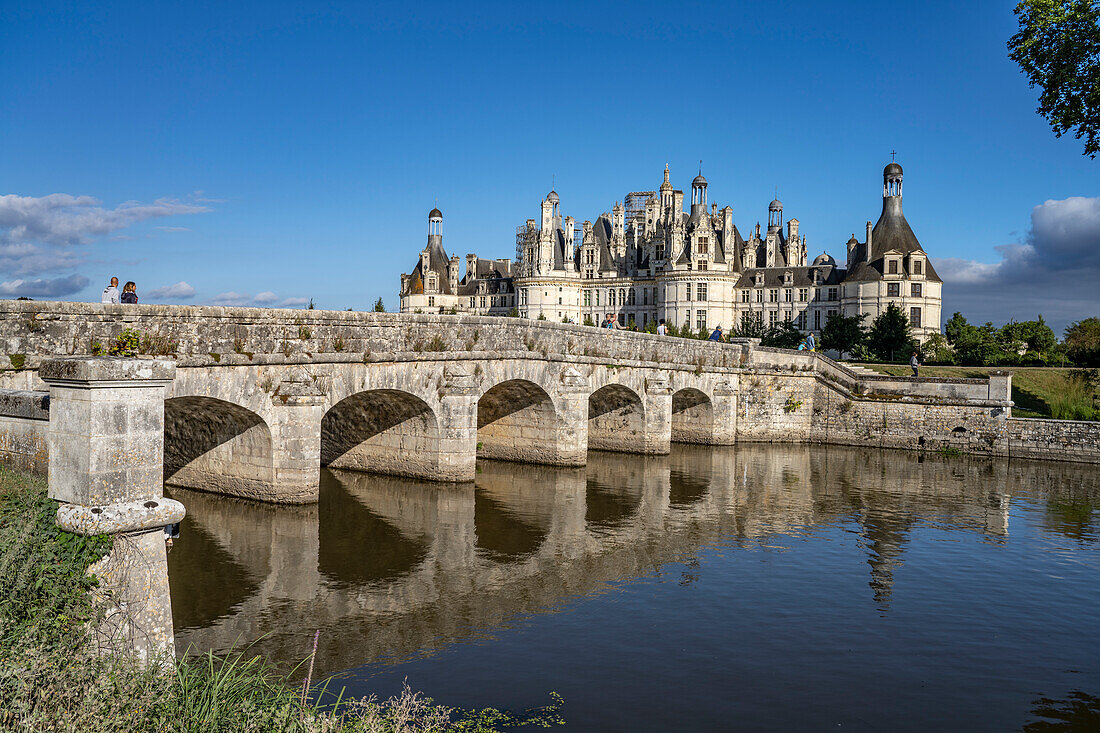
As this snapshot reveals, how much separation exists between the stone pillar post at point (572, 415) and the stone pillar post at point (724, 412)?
26.3ft

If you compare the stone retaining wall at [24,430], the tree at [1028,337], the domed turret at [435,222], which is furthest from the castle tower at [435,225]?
the stone retaining wall at [24,430]

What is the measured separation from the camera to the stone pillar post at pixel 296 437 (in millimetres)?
15531

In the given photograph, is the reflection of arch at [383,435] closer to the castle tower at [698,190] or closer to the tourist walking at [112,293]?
the tourist walking at [112,293]

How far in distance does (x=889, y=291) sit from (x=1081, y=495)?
6018cm

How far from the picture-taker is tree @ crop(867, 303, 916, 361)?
59156 mm

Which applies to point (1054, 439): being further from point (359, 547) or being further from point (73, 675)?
point (73, 675)

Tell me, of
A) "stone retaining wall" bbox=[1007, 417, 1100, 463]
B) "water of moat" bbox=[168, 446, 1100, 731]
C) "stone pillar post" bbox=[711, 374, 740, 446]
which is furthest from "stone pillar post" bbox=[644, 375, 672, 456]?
"stone retaining wall" bbox=[1007, 417, 1100, 463]

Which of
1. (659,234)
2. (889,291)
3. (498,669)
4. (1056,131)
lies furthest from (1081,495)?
(659,234)

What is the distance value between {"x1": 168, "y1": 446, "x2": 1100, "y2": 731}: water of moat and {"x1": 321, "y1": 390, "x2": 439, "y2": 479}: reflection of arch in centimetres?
55

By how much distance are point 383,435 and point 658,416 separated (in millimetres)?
9817

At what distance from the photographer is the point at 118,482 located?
6.33 m

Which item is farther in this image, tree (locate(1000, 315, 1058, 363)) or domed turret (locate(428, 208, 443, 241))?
domed turret (locate(428, 208, 443, 241))

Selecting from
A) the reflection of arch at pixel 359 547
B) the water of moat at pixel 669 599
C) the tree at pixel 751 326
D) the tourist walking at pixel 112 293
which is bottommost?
the water of moat at pixel 669 599

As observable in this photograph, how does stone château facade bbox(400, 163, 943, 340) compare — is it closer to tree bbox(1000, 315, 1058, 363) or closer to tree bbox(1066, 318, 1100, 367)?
tree bbox(1000, 315, 1058, 363)
